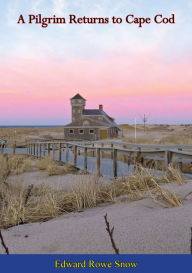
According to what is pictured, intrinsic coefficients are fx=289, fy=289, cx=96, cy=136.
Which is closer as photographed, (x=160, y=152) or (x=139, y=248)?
(x=139, y=248)

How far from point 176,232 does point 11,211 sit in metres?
2.86

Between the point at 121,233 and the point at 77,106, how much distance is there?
4620 cm

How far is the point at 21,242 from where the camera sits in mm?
3387

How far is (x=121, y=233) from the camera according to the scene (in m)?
3.05

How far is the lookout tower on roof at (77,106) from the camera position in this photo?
48125 millimetres

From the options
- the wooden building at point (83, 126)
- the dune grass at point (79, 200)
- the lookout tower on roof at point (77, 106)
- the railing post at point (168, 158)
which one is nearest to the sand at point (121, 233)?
the dune grass at point (79, 200)

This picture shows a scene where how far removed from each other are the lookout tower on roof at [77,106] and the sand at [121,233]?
44130 millimetres

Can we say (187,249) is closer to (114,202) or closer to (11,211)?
(114,202)

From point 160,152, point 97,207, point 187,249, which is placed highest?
point 160,152

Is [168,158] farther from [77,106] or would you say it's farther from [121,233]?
[77,106]
